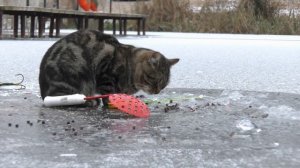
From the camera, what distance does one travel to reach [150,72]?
9.43 feet

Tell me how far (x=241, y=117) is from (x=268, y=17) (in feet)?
42.3

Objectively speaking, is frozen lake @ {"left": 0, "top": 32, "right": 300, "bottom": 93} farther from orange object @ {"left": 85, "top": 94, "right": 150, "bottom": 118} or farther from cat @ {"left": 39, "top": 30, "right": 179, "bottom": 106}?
orange object @ {"left": 85, "top": 94, "right": 150, "bottom": 118}

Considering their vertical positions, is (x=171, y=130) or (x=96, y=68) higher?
(x=96, y=68)

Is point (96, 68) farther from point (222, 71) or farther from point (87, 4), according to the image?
point (87, 4)

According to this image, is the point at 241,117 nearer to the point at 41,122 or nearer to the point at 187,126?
the point at 187,126

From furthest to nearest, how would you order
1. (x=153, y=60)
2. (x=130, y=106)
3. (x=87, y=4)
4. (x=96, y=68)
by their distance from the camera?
(x=87, y=4) < (x=153, y=60) < (x=96, y=68) < (x=130, y=106)

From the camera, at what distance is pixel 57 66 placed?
2.53 metres

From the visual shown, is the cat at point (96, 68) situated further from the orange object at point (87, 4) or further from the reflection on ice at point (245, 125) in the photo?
the orange object at point (87, 4)

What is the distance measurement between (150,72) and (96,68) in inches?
13.9

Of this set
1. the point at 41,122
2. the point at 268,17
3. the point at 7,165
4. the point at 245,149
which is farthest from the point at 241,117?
the point at 268,17

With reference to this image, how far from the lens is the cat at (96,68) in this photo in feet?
8.25

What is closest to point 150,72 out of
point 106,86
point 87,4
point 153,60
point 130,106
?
point 153,60

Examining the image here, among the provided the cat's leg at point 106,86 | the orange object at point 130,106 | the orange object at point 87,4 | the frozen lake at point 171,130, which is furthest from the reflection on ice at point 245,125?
the orange object at point 87,4

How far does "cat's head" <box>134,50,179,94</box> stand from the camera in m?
2.84
